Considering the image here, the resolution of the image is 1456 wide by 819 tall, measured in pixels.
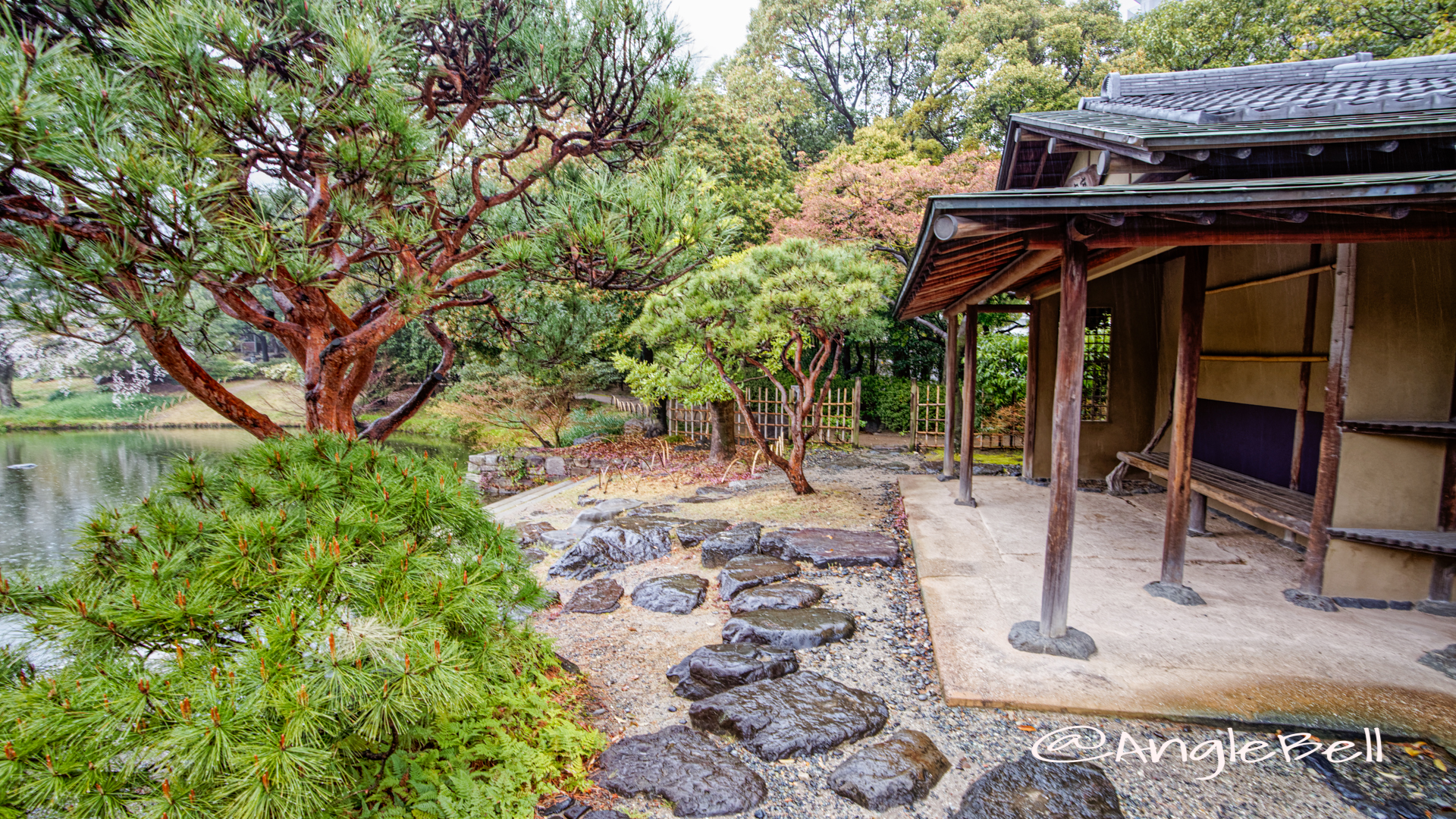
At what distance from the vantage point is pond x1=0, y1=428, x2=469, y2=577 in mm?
8047

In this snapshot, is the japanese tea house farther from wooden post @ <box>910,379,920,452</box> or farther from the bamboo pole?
wooden post @ <box>910,379,920,452</box>

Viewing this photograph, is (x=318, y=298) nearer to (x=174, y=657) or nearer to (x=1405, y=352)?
(x=174, y=657)

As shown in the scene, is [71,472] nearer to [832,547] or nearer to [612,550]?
[612,550]

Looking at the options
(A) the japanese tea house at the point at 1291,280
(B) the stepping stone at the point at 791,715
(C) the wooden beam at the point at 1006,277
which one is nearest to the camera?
(B) the stepping stone at the point at 791,715

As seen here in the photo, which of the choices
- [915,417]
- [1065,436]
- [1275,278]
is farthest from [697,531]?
[915,417]

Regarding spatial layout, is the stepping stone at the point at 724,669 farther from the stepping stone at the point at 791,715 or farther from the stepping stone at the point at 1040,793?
the stepping stone at the point at 1040,793

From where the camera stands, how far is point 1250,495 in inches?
160

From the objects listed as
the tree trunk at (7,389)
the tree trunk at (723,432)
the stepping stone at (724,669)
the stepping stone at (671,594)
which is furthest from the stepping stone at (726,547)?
the tree trunk at (7,389)

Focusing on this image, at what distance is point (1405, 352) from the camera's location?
340 cm

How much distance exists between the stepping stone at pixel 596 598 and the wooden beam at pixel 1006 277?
11.5 ft

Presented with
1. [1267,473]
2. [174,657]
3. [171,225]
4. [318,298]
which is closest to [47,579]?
[174,657]

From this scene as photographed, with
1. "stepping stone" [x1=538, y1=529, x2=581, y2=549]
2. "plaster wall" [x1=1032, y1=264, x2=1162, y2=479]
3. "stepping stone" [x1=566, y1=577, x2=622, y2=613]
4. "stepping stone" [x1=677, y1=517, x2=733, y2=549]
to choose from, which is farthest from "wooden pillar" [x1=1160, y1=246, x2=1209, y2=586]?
"stepping stone" [x1=538, y1=529, x2=581, y2=549]

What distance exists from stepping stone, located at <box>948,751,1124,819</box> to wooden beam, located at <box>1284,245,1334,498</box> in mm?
3570

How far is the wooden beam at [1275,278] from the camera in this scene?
4.05m
